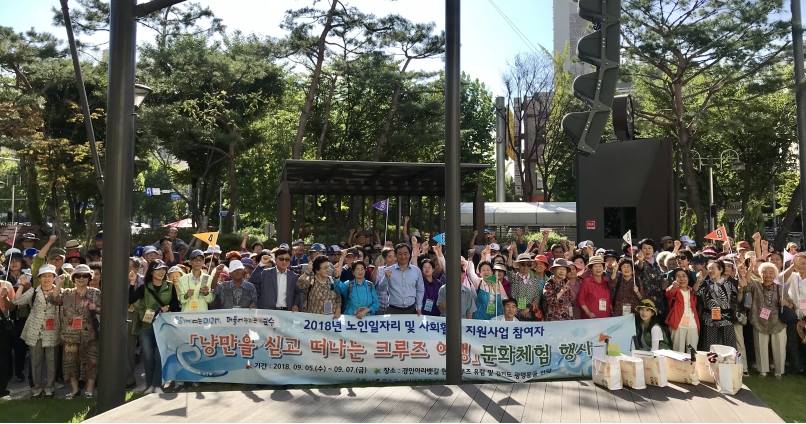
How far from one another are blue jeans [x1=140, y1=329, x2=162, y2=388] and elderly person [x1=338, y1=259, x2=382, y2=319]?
95.2 inches

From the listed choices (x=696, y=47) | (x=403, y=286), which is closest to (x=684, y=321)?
(x=403, y=286)

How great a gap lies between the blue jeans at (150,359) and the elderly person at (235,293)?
2.96 feet

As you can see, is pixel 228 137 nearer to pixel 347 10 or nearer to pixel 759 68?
pixel 347 10

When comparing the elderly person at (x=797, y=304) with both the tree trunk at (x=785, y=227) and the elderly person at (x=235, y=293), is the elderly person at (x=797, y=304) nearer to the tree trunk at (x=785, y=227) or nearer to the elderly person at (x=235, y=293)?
the elderly person at (x=235, y=293)

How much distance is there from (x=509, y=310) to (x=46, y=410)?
5.68 m

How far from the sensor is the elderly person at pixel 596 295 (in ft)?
29.2

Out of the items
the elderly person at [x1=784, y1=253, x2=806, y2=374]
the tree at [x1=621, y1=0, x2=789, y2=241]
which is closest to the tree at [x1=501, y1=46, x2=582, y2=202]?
the tree at [x1=621, y1=0, x2=789, y2=241]

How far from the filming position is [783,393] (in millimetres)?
8125

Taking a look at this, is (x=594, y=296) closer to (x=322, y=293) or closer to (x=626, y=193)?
(x=322, y=293)

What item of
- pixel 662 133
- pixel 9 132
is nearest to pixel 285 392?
pixel 9 132

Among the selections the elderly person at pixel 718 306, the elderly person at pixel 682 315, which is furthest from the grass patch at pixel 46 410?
the elderly person at pixel 718 306

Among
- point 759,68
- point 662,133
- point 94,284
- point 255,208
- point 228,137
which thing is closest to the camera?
point 94,284

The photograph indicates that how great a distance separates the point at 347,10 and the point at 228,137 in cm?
892

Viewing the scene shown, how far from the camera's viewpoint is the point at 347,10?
27766mm
